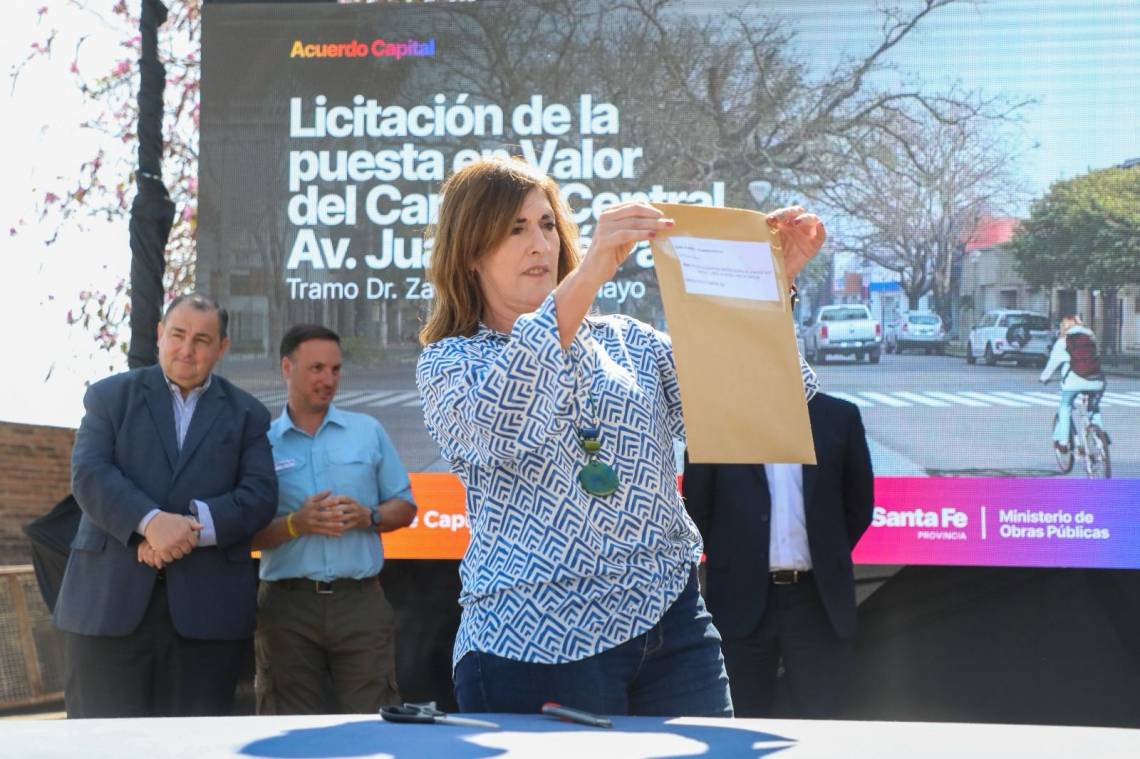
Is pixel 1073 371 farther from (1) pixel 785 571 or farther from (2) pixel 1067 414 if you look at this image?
(1) pixel 785 571

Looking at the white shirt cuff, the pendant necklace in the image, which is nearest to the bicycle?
the white shirt cuff

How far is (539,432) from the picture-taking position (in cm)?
166

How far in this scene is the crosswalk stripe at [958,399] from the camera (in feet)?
14.5

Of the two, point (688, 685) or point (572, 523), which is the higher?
point (572, 523)

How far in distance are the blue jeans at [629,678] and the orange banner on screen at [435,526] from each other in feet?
9.16

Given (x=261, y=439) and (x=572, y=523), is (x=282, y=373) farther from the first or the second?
(x=572, y=523)

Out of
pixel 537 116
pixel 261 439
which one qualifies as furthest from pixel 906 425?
pixel 261 439

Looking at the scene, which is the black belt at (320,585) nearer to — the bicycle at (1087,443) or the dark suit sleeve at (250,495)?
the dark suit sleeve at (250,495)

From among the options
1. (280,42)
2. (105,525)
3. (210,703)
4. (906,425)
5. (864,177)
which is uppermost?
(280,42)

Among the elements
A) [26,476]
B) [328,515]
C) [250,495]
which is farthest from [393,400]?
[26,476]

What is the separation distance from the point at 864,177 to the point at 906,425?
88cm

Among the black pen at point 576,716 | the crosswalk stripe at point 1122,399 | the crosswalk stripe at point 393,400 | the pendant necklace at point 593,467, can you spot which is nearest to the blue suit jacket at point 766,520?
the crosswalk stripe at point 1122,399

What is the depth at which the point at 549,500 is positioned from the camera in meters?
1.71

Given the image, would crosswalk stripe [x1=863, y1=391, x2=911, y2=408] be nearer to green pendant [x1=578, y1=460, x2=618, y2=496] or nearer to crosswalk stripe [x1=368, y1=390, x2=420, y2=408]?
crosswalk stripe [x1=368, y1=390, x2=420, y2=408]
